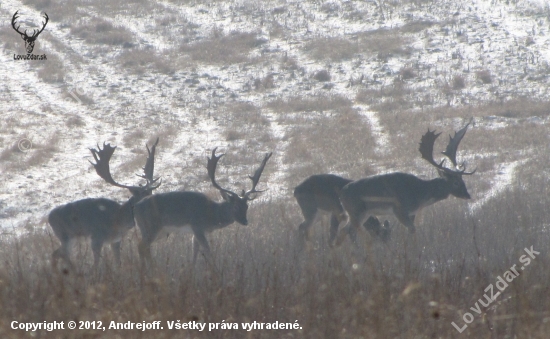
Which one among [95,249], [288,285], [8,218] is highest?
[288,285]

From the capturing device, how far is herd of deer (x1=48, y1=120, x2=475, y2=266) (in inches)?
443

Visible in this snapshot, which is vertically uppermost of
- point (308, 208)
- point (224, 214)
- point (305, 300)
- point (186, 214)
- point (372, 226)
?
point (305, 300)

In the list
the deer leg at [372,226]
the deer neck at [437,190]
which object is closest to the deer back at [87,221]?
the deer leg at [372,226]

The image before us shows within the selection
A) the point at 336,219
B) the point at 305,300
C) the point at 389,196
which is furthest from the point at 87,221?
the point at 305,300

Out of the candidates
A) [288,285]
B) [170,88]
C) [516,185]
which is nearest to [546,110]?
[516,185]

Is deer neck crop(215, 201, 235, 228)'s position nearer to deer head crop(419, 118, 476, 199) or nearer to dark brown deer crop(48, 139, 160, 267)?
dark brown deer crop(48, 139, 160, 267)

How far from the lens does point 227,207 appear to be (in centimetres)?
1203

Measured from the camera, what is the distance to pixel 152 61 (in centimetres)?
3578

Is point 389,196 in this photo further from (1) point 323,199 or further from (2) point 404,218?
(1) point 323,199

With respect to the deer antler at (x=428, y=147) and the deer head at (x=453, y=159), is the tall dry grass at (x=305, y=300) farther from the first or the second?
the deer antler at (x=428, y=147)

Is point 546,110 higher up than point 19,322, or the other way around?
point 19,322

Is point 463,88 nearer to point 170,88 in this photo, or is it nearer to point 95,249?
point 170,88

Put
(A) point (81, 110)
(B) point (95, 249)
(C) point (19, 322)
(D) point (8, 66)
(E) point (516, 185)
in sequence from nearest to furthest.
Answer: (C) point (19, 322) < (B) point (95, 249) < (E) point (516, 185) < (A) point (81, 110) < (D) point (8, 66)

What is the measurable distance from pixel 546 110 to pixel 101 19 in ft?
84.3
